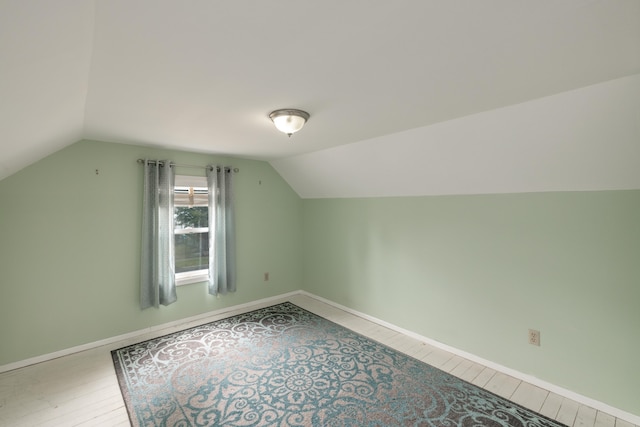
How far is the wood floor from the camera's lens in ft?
6.79

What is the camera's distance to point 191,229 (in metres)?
3.85

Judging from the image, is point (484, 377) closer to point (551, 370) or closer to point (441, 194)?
point (551, 370)

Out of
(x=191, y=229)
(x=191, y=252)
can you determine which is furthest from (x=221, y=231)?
(x=191, y=252)

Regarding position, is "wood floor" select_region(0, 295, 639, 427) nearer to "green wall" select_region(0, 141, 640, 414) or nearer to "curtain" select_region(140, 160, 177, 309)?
"green wall" select_region(0, 141, 640, 414)

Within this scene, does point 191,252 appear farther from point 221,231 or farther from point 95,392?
point 95,392

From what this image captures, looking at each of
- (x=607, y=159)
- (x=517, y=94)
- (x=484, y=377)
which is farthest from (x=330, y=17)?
(x=484, y=377)

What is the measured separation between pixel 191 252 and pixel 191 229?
32cm

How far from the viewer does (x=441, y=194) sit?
3090 mm

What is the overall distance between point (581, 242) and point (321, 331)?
8.49 feet

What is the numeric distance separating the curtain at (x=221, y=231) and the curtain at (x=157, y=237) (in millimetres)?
482

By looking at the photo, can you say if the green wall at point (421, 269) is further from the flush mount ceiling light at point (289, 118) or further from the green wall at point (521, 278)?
the flush mount ceiling light at point (289, 118)

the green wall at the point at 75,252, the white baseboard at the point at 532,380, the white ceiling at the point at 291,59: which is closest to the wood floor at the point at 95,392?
the white baseboard at the point at 532,380

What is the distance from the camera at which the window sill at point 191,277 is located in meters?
3.70

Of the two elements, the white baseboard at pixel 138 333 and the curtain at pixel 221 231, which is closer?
the white baseboard at pixel 138 333
